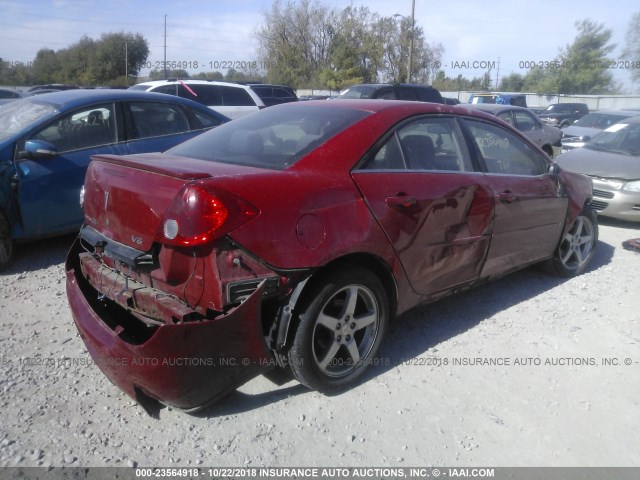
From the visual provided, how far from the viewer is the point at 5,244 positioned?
4590 millimetres

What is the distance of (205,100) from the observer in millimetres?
Result: 12469

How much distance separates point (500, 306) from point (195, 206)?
2.89 metres

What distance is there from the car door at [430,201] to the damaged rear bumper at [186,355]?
1.00 metres

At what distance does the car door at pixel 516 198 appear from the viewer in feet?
12.6

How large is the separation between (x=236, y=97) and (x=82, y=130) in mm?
8026

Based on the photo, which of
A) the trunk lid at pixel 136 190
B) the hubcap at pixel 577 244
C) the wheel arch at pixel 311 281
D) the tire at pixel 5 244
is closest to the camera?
the trunk lid at pixel 136 190

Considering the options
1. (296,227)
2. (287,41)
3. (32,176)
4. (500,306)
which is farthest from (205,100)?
(287,41)

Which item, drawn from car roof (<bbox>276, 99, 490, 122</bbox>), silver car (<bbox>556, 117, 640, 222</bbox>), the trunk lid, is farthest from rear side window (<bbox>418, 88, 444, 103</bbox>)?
the trunk lid

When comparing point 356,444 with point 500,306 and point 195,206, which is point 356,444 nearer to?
point 195,206

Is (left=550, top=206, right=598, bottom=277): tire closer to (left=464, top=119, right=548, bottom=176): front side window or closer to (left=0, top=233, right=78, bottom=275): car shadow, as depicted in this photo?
(left=464, top=119, right=548, bottom=176): front side window

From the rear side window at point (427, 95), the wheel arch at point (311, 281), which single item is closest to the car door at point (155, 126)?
the wheel arch at point (311, 281)

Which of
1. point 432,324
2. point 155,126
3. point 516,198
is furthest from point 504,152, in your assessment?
point 155,126

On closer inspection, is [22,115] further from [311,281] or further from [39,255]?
[311,281]

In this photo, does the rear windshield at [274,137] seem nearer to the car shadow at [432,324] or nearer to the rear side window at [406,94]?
the car shadow at [432,324]
